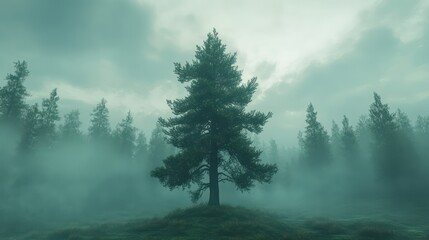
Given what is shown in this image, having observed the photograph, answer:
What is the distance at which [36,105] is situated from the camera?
1853 inches

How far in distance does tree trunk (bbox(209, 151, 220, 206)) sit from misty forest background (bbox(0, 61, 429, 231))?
64.1 ft

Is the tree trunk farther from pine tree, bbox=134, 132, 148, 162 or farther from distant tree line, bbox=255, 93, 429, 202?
pine tree, bbox=134, 132, 148, 162

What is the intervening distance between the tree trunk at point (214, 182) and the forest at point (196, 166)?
0.36ft

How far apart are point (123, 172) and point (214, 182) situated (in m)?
48.4

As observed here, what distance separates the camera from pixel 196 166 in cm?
2245

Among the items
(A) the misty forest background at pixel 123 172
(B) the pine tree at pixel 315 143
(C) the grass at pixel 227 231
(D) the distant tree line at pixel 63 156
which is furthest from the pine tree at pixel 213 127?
(B) the pine tree at pixel 315 143

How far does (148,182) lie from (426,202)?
5524 centimetres

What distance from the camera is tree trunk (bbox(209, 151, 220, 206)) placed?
22.3 meters

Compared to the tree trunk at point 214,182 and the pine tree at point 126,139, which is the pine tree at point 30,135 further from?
the tree trunk at point 214,182

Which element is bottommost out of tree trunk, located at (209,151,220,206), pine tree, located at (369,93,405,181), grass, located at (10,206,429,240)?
grass, located at (10,206,429,240)

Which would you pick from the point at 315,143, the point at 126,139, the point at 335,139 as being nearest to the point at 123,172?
the point at 126,139

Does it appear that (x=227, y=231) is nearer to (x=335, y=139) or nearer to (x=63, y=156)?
(x=63, y=156)

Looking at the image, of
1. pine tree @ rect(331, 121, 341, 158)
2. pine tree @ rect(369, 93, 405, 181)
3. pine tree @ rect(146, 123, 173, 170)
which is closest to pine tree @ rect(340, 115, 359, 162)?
pine tree @ rect(369, 93, 405, 181)

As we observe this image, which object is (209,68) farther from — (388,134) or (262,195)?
(262,195)
